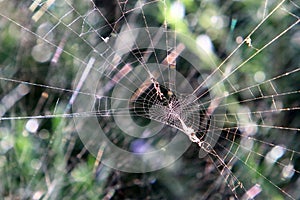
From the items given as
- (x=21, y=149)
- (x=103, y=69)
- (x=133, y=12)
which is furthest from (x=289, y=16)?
(x=21, y=149)

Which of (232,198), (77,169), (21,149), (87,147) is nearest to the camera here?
(21,149)

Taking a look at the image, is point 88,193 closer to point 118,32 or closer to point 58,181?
point 58,181

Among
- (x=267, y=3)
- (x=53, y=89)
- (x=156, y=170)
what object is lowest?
(x=156, y=170)

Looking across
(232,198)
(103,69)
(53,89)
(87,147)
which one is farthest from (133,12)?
(232,198)

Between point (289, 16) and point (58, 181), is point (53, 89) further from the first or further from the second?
point (289, 16)

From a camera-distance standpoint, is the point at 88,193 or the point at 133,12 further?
the point at 133,12

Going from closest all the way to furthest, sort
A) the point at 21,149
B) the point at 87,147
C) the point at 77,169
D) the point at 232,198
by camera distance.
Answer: the point at 21,149 < the point at 77,169 < the point at 87,147 < the point at 232,198

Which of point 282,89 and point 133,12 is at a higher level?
point 133,12
